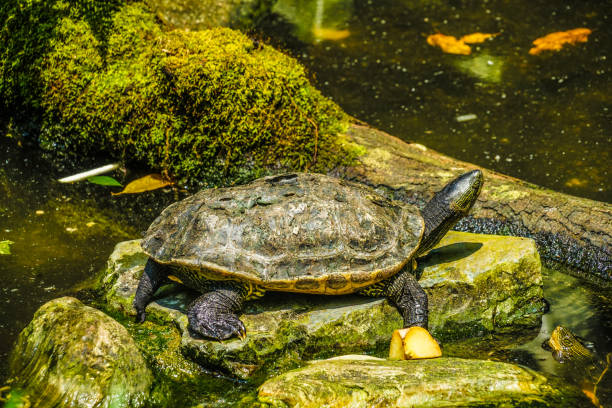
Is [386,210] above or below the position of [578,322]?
above

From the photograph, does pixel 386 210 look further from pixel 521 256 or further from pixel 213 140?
pixel 213 140

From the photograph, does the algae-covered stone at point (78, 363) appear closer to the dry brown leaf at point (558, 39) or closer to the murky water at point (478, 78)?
the murky water at point (478, 78)

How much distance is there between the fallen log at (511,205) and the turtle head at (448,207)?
97 cm

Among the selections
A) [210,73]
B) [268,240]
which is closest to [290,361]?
[268,240]

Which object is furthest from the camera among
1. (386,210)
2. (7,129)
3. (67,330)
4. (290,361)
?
(7,129)

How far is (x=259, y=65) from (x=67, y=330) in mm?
3444

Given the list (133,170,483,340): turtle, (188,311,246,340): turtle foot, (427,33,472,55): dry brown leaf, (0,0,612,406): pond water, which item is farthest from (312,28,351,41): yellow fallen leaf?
(188,311,246,340): turtle foot

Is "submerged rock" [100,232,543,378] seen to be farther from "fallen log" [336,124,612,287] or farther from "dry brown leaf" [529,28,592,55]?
"dry brown leaf" [529,28,592,55]

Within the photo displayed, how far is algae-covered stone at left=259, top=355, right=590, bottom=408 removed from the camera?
3.34 metres

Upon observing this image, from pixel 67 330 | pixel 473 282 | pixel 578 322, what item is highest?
pixel 67 330

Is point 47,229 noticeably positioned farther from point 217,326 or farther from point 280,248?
point 280,248

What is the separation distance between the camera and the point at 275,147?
5.98 m

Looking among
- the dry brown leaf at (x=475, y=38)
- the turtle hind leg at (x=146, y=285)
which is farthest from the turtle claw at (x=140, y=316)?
the dry brown leaf at (x=475, y=38)

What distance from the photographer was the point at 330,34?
9.48 meters
